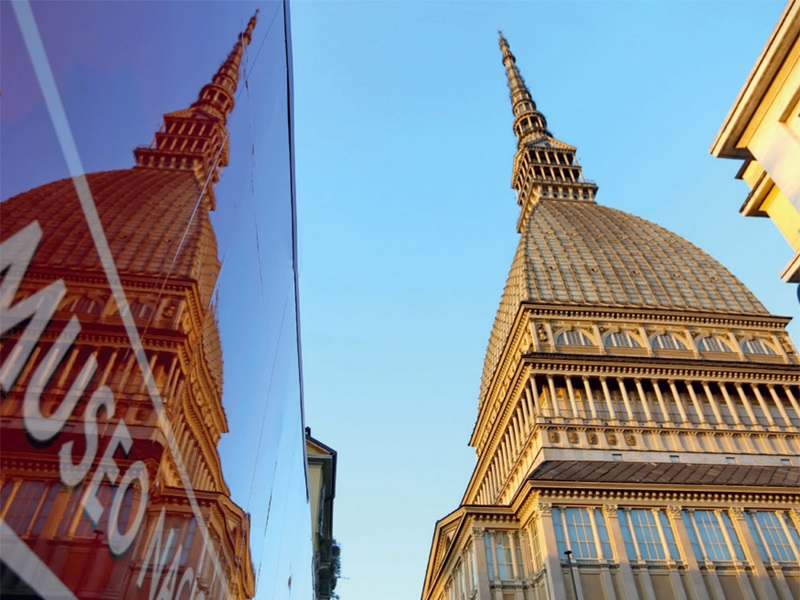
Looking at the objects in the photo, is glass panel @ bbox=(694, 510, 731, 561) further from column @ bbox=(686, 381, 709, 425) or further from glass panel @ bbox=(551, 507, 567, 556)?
column @ bbox=(686, 381, 709, 425)

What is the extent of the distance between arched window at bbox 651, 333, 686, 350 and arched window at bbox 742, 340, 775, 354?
5703mm

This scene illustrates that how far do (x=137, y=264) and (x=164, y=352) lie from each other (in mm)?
696

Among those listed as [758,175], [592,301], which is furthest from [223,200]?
[592,301]

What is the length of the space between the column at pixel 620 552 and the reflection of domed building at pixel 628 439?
0.08 m

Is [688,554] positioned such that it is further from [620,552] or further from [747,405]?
[747,405]

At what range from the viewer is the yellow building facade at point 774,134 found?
1196 centimetres

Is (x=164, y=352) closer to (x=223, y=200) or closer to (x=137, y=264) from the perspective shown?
(x=137, y=264)

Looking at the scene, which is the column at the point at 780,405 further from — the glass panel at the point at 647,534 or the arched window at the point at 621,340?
the glass panel at the point at 647,534

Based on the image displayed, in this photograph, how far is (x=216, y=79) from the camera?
4609 millimetres

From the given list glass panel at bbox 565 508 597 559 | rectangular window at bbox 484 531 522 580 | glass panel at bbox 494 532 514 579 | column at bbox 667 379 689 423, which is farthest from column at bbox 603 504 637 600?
column at bbox 667 379 689 423

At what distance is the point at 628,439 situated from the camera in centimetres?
4181

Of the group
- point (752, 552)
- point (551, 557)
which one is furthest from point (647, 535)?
point (551, 557)

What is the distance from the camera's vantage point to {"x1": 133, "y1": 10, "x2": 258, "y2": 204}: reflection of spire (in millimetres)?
4047

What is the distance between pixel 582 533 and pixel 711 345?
27.0 meters
